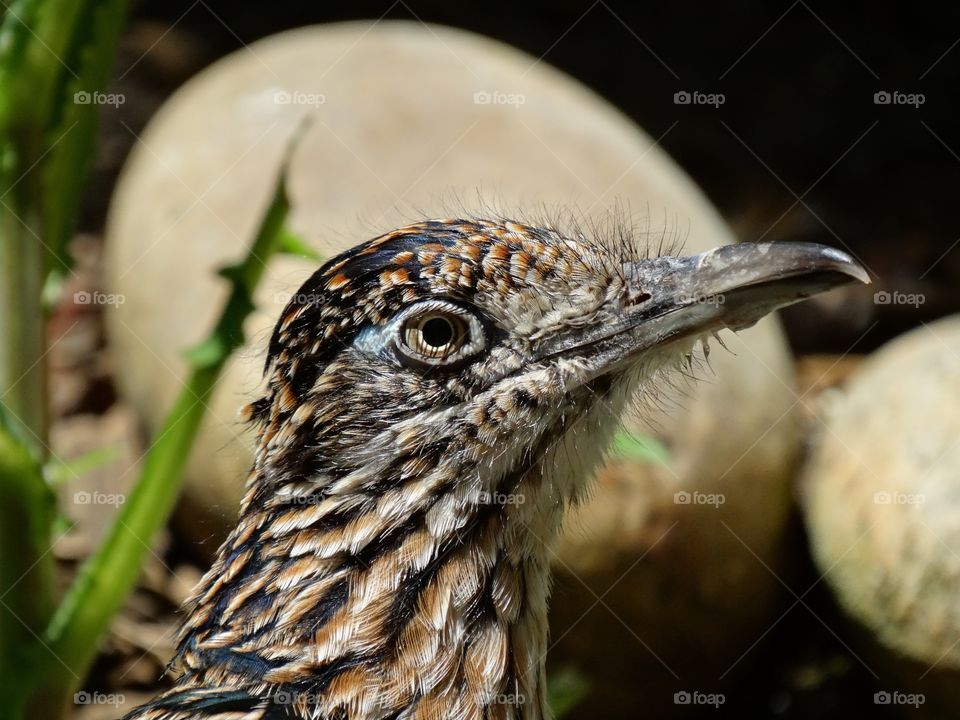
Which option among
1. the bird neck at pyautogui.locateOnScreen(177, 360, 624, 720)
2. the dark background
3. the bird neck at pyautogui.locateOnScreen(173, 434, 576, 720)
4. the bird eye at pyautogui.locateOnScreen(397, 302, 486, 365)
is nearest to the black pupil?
the bird eye at pyautogui.locateOnScreen(397, 302, 486, 365)

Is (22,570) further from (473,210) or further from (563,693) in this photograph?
(473,210)

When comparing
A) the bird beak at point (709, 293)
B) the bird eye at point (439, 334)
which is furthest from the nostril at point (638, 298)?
the bird eye at point (439, 334)

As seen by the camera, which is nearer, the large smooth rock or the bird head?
the bird head

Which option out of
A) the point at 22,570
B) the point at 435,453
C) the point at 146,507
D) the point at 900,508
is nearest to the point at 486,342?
the point at 435,453

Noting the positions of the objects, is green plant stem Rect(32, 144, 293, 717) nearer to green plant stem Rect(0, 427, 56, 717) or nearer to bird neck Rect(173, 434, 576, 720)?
green plant stem Rect(0, 427, 56, 717)

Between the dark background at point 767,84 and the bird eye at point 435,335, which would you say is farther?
the dark background at point 767,84

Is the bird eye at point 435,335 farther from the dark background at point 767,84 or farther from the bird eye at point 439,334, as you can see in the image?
the dark background at point 767,84
